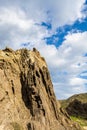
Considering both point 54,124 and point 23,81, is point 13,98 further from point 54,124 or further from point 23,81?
point 54,124

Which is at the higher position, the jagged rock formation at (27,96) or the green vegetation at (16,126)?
the jagged rock formation at (27,96)

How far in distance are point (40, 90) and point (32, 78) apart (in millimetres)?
2964

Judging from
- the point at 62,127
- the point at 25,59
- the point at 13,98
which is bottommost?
the point at 62,127

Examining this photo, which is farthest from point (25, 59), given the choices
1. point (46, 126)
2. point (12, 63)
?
point (46, 126)

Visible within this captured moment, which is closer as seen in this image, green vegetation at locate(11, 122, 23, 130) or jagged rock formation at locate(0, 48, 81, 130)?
green vegetation at locate(11, 122, 23, 130)

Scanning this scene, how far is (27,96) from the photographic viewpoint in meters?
61.4

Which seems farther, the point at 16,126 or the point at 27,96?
the point at 27,96

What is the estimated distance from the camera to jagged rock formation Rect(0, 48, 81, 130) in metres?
56.2

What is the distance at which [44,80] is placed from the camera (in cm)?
6775

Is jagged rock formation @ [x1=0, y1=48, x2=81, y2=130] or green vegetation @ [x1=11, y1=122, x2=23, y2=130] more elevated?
jagged rock formation @ [x1=0, y1=48, x2=81, y2=130]

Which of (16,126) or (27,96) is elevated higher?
(27,96)

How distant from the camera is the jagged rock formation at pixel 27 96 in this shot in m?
56.2

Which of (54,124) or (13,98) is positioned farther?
(54,124)

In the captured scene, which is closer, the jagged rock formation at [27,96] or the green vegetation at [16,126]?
the green vegetation at [16,126]
